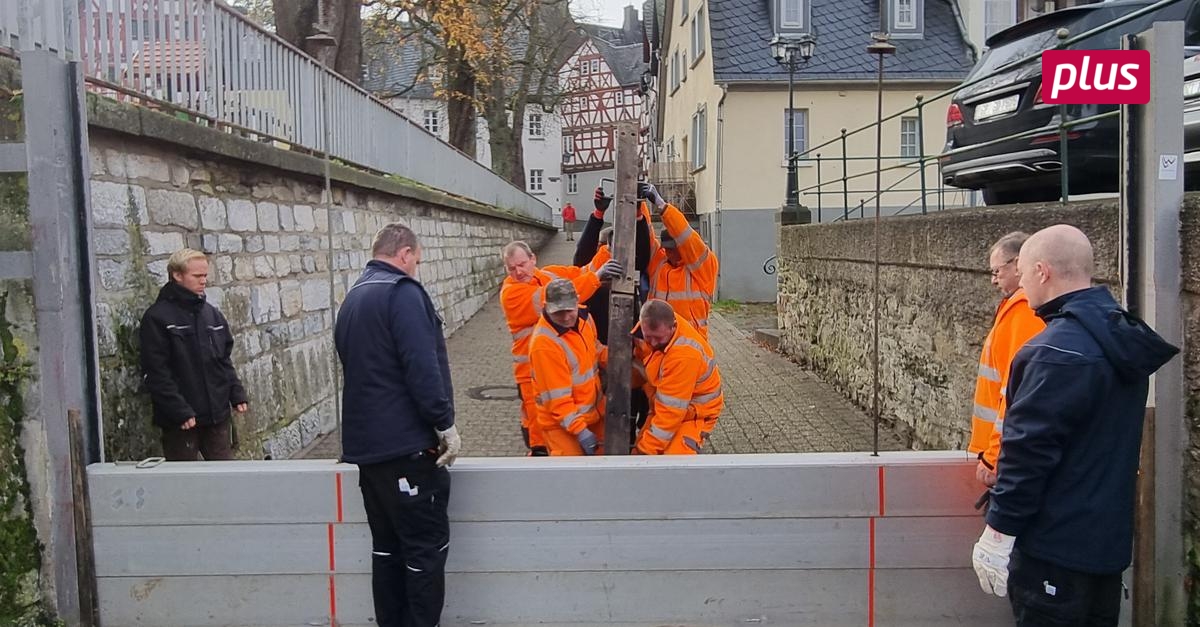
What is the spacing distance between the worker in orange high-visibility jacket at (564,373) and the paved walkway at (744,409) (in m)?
1.36

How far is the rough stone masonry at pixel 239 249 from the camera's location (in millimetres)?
5051

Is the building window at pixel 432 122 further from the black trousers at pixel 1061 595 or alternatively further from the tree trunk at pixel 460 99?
the black trousers at pixel 1061 595

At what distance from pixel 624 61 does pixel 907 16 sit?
39.9 meters

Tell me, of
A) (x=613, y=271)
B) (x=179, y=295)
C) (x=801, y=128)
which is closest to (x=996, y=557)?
(x=613, y=271)

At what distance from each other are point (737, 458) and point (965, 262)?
3.42 meters

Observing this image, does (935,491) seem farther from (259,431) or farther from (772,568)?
(259,431)

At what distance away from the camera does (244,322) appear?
22.5ft

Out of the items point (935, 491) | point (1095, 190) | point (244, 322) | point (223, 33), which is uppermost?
point (223, 33)

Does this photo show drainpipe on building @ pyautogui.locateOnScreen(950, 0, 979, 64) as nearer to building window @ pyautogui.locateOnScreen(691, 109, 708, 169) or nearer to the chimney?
building window @ pyautogui.locateOnScreen(691, 109, 708, 169)

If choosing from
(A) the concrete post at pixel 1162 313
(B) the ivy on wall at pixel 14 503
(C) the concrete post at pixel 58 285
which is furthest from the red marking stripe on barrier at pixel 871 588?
(B) the ivy on wall at pixel 14 503

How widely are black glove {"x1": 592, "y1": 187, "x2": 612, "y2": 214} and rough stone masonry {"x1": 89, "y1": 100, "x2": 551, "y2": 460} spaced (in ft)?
5.30

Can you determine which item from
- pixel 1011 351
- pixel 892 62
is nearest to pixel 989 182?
pixel 1011 351

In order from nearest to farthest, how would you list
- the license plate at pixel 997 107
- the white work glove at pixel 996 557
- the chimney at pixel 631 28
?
the white work glove at pixel 996 557, the license plate at pixel 997 107, the chimney at pixel 631 28

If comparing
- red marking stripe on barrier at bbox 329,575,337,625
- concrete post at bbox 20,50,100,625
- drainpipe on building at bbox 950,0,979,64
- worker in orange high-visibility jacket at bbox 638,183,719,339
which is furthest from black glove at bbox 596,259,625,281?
drainpipe on building at bbox 950,0,979,64
